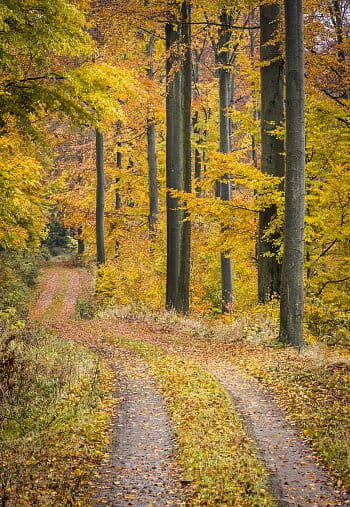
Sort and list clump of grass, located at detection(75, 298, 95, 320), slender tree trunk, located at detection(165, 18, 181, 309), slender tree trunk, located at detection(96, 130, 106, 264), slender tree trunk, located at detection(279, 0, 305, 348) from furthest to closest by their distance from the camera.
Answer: slender tree trunk, located at detection(96, 130, 106, 264) < clump of grass, located at detection(75, 298, 95, 320) < slender tree trunk, located at detection(165, 18, 181, 309) < slender tree trunk, located at detection(279, 0, 305, 348)

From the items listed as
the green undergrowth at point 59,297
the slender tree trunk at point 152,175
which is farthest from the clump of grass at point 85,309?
the slender tree trunk at point 152,175

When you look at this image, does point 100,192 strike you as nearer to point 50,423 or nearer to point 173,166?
point 173,166

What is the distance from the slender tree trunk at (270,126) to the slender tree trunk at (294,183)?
2306 millimetres

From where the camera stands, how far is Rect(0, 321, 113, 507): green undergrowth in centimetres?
573

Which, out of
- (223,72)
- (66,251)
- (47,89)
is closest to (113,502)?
(47,89)

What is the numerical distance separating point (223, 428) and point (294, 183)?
5705 mm

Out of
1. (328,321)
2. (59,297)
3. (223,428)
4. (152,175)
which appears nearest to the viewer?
(223,428)

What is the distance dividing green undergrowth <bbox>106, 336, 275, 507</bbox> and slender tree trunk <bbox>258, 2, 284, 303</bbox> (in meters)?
4.43

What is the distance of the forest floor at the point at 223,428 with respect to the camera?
5949 mm

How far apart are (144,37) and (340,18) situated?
26.0 feet

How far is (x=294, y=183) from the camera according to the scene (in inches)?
460

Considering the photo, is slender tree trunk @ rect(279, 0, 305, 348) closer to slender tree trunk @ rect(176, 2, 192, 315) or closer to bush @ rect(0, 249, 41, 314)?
slender tree trunk @ rect(176, 2, 192, 315)

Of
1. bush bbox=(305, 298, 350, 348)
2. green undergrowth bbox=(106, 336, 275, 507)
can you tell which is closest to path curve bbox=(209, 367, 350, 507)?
green undergrowth bbox=(106, 336, 275, 507)

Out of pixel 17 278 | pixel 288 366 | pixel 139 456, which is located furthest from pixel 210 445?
pixel 17 278
